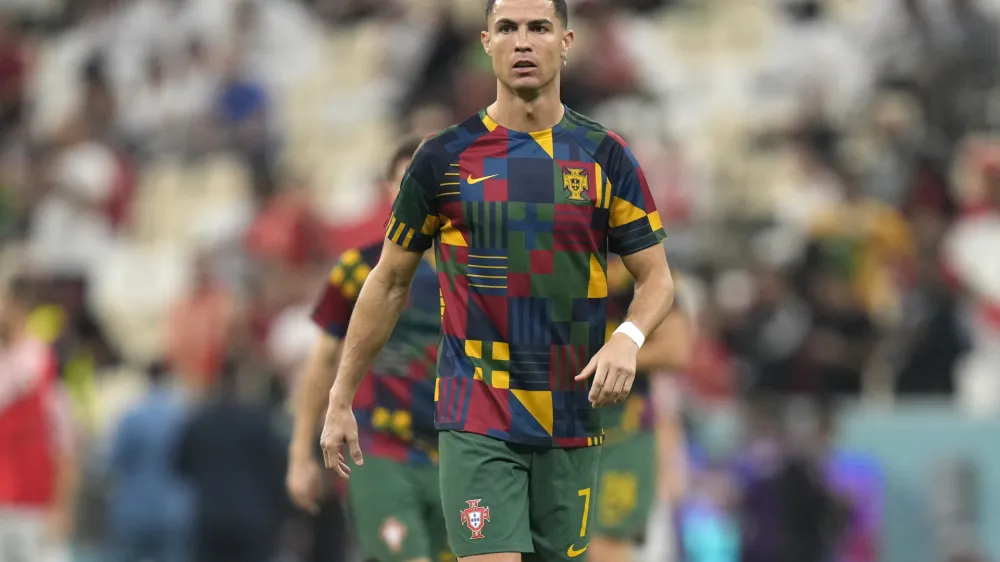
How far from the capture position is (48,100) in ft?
71.9

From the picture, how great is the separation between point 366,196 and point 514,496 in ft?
40.9

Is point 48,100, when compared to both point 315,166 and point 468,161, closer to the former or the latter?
point 315,166

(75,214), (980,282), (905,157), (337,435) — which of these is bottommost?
(337,435)

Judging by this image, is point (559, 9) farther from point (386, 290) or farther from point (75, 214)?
point (75, 214)

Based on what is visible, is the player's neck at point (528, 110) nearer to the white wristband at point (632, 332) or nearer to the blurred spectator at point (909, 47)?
the white wristband at point (632, 332)

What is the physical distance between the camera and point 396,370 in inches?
334

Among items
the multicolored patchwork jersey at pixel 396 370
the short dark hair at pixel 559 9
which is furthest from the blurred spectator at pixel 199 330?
the short dark hair at pixel 559 9

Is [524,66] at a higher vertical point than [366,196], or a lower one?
lower

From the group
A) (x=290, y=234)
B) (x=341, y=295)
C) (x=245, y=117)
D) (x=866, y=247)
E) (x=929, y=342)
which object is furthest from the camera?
(x=245, y=117)

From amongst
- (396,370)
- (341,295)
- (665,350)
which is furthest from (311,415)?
(665,350)

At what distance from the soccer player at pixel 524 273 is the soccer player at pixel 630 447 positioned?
278 centimetres

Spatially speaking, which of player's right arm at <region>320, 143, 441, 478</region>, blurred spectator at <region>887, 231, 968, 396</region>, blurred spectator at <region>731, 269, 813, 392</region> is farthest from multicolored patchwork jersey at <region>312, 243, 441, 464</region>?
blurred spectator at <region>887, 231, 968, 396</region>

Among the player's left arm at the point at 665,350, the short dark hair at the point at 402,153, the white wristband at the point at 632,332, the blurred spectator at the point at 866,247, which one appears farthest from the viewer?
the blurred spectator at the point at 866,247

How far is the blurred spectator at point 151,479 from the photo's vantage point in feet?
47.2
